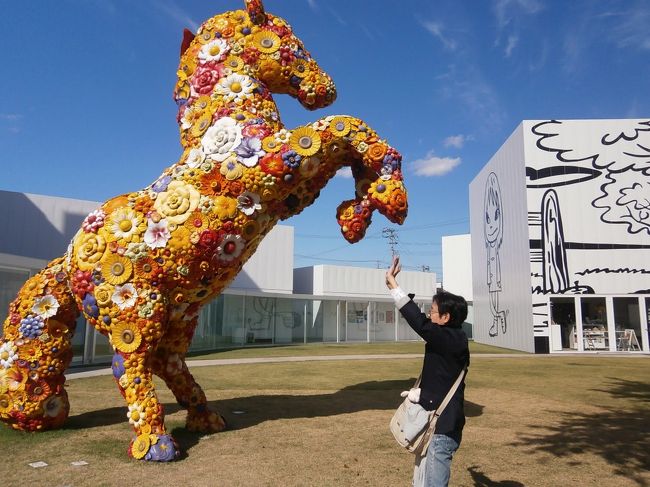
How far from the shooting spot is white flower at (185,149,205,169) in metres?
5.27

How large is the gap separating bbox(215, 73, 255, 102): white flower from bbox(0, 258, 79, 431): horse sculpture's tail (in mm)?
2608

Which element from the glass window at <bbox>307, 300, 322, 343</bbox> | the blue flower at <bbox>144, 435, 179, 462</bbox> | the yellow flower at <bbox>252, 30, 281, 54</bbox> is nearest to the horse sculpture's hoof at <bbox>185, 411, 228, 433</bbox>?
the blue flower at <bbox>144, 435, 179, 462</bbox>

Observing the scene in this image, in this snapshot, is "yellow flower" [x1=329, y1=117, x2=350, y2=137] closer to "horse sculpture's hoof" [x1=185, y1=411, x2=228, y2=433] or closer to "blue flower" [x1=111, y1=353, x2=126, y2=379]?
"blue flower" [x1=111, y1=353, x2=126, y2=379]

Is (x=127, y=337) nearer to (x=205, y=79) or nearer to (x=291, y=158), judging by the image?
(x=291, y=158)

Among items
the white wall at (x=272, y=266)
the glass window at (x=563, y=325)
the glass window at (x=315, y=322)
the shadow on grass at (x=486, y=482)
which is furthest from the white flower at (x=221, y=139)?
the glass window at (x=315, y=322)

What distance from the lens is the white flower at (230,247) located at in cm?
515

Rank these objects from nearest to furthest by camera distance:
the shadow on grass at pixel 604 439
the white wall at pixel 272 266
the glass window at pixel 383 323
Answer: the shadow on grass at pixel 604 439 < the white wall at pixel 272 266 < the glass window at pixel 383 323

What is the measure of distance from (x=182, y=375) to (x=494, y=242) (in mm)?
21095

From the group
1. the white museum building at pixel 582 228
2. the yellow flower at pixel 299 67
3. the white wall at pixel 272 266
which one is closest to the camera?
the yellow flower at pixel 299 67

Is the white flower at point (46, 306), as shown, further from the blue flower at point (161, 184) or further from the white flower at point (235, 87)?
the white flower at point (235, 87)

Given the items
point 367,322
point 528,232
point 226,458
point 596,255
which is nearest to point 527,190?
point 528,232

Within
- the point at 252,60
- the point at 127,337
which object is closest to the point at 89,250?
the point at 127,337

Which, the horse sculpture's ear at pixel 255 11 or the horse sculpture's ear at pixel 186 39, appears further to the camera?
the horse sculpture's ear at pixel 186 39

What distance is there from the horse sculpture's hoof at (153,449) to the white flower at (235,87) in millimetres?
3487
